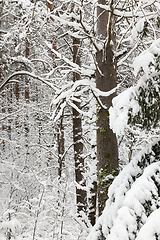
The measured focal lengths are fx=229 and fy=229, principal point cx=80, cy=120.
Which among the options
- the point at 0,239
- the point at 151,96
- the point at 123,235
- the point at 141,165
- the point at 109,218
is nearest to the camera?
the point at 123,235

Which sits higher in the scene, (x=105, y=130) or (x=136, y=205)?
(x=105, y=130)

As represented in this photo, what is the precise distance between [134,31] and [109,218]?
6.69 ft

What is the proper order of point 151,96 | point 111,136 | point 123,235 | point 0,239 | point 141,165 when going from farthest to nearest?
point 0,239 < point 111,136 < point 141,165 < point 151,96 < point 123,235

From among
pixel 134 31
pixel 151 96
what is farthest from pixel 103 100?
pixel 151 96

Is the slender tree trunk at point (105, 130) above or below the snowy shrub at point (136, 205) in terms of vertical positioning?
above

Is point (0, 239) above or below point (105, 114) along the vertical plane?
below

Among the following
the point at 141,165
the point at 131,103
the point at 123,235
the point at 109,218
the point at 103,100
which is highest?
the point at 103,100

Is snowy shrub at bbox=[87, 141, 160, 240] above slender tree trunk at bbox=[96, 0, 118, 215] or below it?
below

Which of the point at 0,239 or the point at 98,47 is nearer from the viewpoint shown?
the point at 98,47

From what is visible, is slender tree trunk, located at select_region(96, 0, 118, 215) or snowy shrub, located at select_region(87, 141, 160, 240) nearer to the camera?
snowy shrub, located at select_region(87, 141, 160, 240)

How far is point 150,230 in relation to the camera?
1.42 meters

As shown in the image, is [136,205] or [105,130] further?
[105,130]

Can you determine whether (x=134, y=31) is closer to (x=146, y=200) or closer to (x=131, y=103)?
(x=131, y=103)

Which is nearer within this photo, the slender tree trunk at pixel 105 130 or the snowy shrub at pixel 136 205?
the snowy shrub at pixel 136 205
